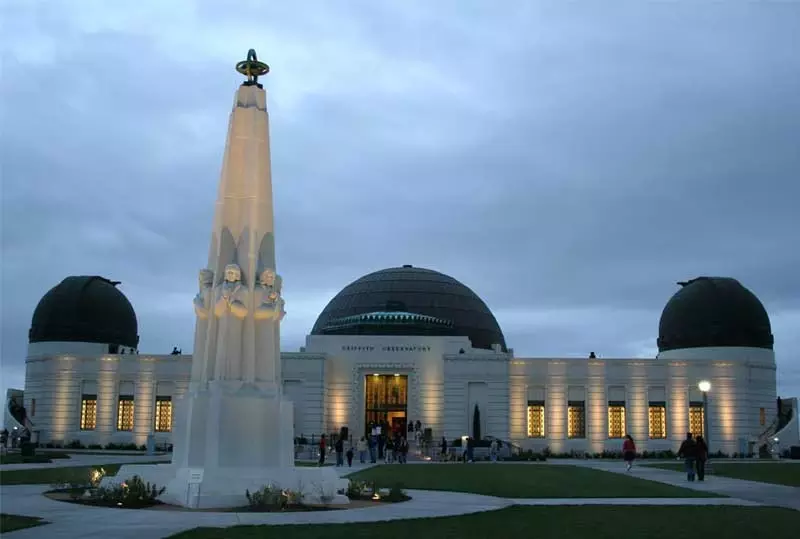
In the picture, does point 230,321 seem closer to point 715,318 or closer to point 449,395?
point 449,395

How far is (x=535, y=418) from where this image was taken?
58.2m

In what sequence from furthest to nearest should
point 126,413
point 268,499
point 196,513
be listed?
point 126,413, point 268,499, point 196,513

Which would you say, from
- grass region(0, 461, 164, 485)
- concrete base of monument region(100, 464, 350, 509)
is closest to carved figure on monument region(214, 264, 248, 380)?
concrete base of monument region(100, 464, 350, 509)

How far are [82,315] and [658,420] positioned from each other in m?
40.2

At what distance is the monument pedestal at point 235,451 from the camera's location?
61.9 ft

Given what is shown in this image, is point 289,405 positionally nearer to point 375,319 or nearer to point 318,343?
point 318,343

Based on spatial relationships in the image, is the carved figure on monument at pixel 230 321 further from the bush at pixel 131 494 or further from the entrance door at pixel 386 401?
the entrance door at pixel 386 401

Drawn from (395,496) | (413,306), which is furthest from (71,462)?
(413,306)

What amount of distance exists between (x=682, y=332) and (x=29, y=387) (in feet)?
149

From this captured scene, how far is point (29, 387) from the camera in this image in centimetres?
6203

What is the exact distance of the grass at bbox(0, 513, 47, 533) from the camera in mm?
14047

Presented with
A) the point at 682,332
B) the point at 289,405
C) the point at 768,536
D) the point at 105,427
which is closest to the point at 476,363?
the point at 682,332

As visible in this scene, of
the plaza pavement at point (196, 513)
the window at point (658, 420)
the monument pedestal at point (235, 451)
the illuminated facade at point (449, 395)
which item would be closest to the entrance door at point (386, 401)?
the illuminated facade at point (449, 395)

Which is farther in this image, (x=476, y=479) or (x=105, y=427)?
(x=105, y=427)
